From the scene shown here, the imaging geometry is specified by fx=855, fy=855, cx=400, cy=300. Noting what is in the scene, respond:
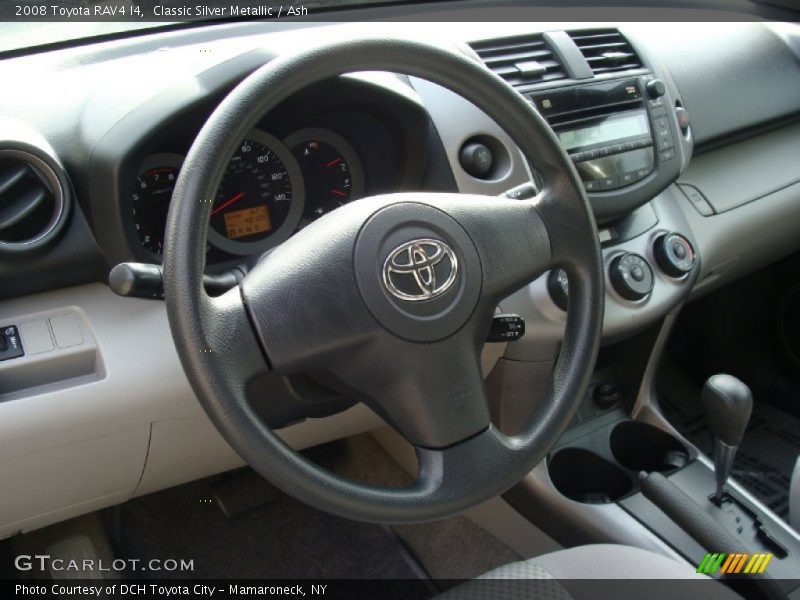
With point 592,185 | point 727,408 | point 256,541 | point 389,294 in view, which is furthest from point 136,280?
point 256,541

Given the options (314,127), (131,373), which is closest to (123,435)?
(131,373)

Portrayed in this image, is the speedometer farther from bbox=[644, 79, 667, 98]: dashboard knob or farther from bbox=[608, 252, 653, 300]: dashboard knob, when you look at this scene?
bbox=[644, 79, 667, 98]: dashboard knob

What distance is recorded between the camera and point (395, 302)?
0.91m

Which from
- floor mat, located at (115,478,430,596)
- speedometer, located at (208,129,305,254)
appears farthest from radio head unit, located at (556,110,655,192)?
floor mat, located at (115,478,430,596)

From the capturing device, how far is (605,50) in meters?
1.51

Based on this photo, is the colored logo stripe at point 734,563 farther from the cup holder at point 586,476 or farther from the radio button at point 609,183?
the radio button at point 609,183

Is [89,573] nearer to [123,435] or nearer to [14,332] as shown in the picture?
[123,435]

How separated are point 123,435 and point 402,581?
0.82 metres

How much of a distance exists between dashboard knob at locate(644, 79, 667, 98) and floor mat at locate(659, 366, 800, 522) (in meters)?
0.81

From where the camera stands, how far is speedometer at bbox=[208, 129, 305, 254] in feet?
3.85

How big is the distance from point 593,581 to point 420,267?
496 mm

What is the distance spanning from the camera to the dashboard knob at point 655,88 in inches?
58.8

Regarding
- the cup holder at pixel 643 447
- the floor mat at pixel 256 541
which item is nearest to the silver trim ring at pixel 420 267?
the cup holder at pixel 643 447

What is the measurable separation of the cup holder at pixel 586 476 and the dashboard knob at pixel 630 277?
13.7 inches
